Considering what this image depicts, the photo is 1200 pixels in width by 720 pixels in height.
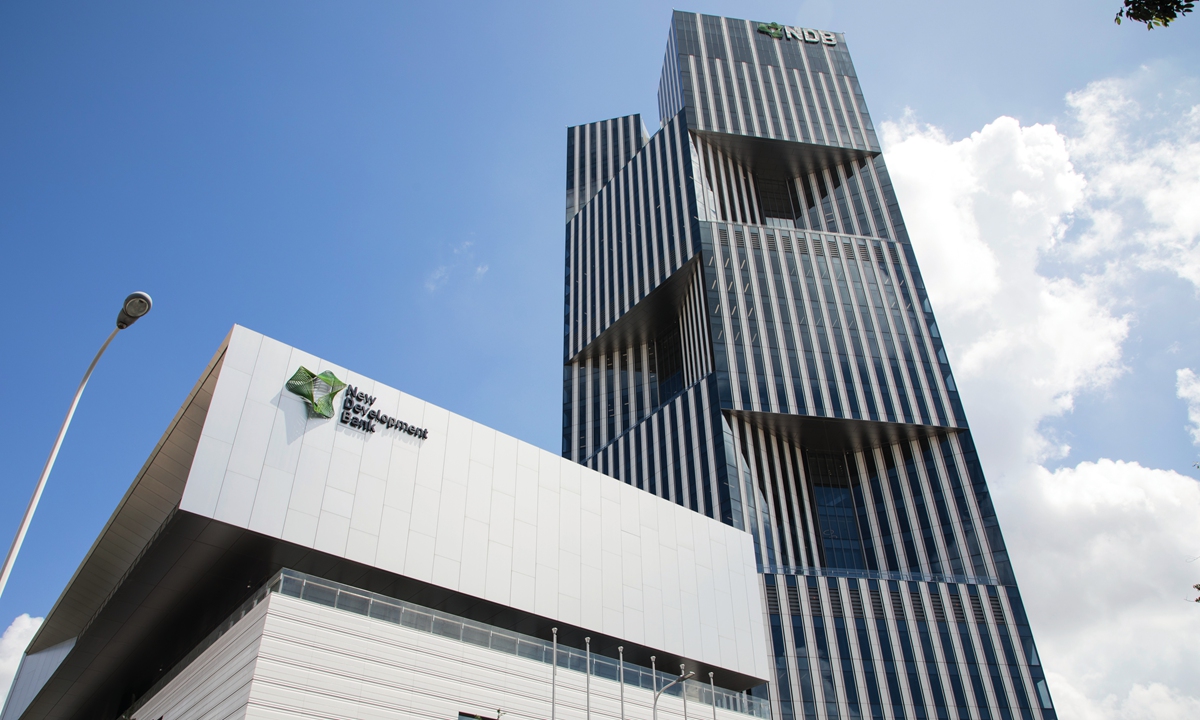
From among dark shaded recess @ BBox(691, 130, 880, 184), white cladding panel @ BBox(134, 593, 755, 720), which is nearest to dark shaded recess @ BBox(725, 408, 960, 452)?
dark shaded recess @ BBox(691, 130, 880, 184)

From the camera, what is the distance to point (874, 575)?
6944cm

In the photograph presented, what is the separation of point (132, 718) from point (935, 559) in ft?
205

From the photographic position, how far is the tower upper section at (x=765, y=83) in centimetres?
9981

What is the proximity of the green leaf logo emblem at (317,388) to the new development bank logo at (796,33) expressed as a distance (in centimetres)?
9291

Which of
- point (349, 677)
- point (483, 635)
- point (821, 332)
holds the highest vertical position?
point (821, 332)

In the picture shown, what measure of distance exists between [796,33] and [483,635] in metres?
101

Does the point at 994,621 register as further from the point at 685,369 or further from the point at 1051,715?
the point at 685,369

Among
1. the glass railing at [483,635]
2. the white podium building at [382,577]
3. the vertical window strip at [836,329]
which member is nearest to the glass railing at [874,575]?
the vertical window strip at [836,329]

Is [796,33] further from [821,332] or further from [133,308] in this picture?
[133,308]

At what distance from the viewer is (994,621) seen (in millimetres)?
65312

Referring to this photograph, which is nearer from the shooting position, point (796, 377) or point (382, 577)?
point (382, 577)

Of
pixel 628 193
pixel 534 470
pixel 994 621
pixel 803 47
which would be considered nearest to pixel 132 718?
pixel 534 470

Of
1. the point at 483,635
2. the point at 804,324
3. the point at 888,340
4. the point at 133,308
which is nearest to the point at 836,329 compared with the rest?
the point at 804,324

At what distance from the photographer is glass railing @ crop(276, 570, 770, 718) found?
104ft
